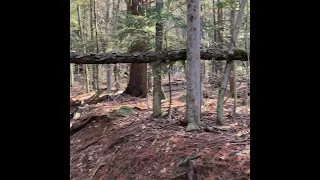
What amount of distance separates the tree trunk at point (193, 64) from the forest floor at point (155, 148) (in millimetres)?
392

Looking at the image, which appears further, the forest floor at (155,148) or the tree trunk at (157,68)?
the tree trunk at (157,68)

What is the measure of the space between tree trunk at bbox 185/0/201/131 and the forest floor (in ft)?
1.29

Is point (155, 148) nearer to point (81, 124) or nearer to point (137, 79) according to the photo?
point (81, 124)

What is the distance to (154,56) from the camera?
8.79 meters

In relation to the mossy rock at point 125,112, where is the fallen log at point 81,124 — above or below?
below

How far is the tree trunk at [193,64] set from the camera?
7.64m

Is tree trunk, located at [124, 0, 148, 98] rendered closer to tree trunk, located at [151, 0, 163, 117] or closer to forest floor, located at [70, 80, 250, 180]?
forest floor, located at [70, 80, 250, 180]

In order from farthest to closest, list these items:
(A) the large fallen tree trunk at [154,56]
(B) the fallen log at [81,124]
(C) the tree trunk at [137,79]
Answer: (C) the tree trunk at [137,79] → (B) the fallen log at [81,124] → (A) the large fallen tree trunk at [154,56]

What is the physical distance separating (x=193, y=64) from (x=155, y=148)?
2.26 meters

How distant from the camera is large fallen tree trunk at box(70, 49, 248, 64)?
27.8ft

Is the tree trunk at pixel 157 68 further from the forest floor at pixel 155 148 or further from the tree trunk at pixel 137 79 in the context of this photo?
the tree trunk at pixel 137 79

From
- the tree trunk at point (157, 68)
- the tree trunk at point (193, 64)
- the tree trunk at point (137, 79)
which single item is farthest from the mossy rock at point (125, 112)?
the tree trunk at point (193, 64)

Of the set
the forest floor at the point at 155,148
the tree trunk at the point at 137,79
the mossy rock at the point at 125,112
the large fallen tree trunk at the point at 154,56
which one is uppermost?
the large fallen tree trunk at the point at 154,56
